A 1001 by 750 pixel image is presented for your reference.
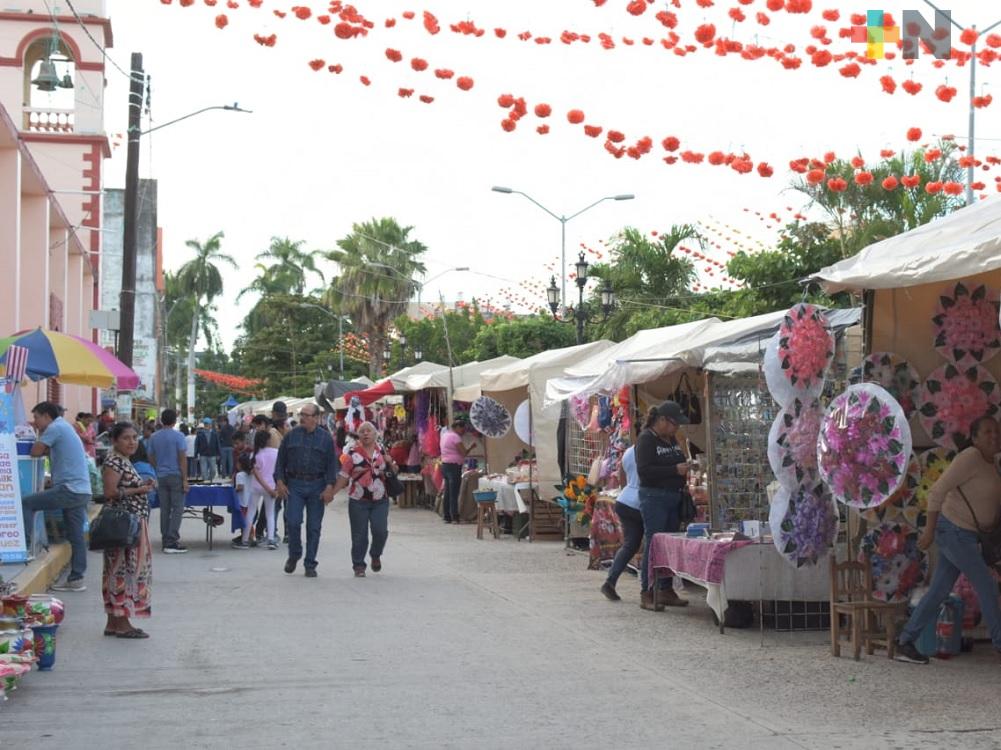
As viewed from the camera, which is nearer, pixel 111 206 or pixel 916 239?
pixel 916 239

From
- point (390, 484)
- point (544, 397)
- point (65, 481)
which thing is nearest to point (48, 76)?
point (544, 397)

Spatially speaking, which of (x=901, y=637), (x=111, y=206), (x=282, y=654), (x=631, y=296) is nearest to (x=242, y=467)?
(x=282, y=654)

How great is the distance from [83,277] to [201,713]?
32178mm

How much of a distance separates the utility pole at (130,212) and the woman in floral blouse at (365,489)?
10.5 m

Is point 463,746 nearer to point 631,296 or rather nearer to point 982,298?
point 982,298

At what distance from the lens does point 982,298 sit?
10.5 meters

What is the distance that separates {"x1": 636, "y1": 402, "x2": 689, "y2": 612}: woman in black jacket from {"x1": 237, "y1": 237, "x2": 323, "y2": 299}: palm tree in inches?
A: 3229

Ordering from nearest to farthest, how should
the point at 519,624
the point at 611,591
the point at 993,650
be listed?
the point at 993,650 < the point at 519,624 < the point at 611,591

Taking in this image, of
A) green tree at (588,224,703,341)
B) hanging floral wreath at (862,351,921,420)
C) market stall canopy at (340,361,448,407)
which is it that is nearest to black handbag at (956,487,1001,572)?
hanging floral wreath at (862,351,921,420)

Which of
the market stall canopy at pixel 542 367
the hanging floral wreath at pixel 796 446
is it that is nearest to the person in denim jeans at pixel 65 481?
the hanging floral wreath at pixel 796 446

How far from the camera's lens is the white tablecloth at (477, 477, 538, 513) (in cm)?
2080

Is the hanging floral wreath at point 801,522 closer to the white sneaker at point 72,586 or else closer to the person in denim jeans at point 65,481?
the person in denim jeans at point 65,481

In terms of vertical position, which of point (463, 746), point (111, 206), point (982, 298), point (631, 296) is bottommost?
point (463, 746)

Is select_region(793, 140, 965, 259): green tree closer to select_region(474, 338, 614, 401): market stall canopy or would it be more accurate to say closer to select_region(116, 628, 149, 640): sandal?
select_region(474, 338, 614, 401): market stall canopy
